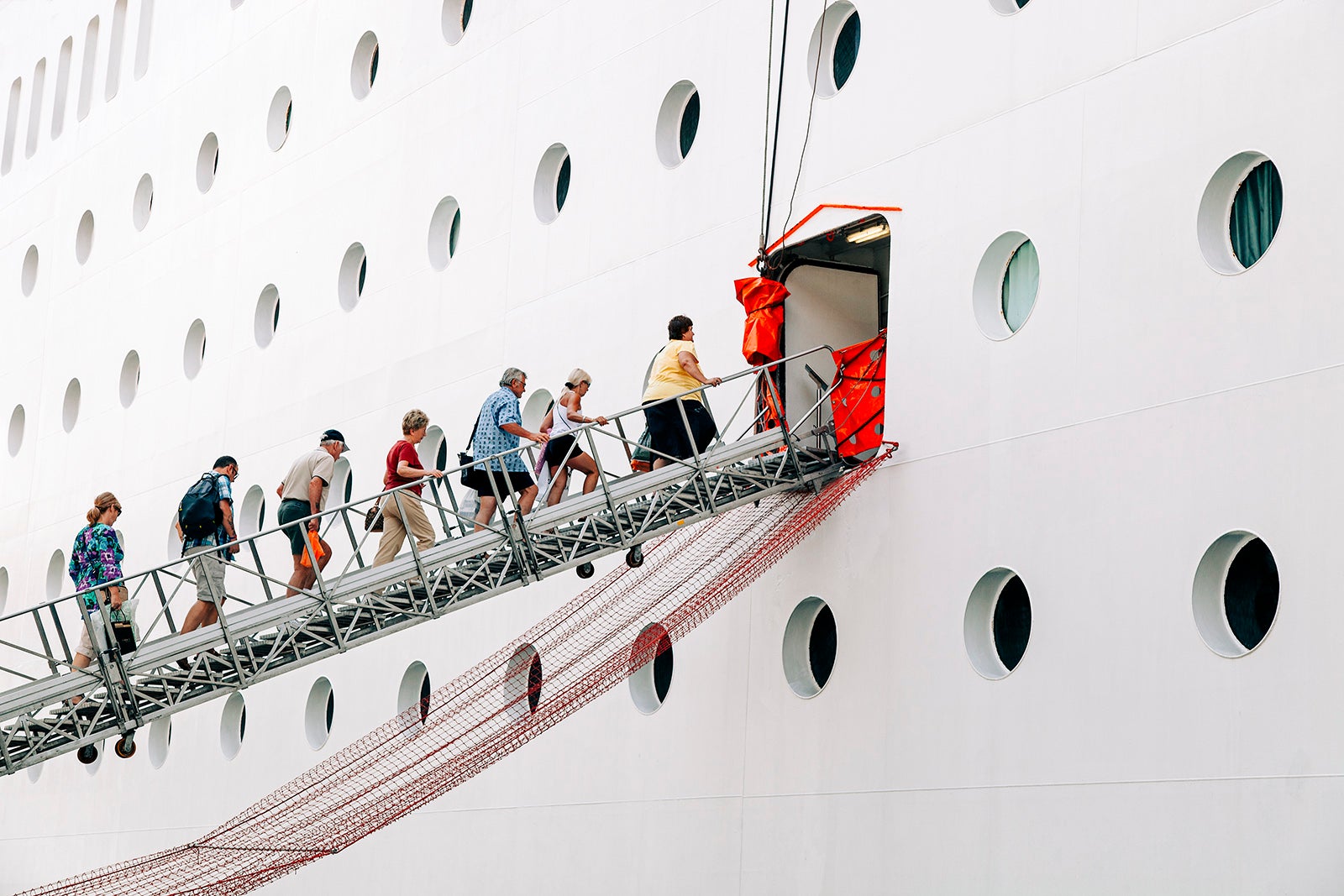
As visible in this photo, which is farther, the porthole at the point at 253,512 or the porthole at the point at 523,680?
the porthole at the point at 253,512

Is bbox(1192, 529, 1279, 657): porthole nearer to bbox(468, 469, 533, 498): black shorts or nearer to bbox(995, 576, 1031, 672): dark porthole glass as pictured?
bbox(995, 576, 1031, 672): dark porthole glass

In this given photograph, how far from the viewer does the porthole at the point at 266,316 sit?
54.0ft

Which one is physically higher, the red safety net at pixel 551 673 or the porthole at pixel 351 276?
the porthole at pixel 351 276

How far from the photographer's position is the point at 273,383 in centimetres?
1608

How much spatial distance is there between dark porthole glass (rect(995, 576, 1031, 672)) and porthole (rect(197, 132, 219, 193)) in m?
11.9

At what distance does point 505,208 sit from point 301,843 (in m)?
5.65

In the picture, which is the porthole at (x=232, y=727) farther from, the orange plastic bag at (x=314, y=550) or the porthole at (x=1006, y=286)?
the porthole at (x=1006, y=286)

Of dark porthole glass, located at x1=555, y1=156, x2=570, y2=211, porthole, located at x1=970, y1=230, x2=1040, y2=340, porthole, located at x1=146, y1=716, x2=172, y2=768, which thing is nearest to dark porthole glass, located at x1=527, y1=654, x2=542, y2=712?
porthole, located at x1=970, y1=230, x2=1040, y2=340

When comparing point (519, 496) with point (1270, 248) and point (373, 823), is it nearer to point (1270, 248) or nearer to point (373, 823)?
point (373, 823)

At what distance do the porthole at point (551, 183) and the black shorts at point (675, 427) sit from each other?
331 centimetres

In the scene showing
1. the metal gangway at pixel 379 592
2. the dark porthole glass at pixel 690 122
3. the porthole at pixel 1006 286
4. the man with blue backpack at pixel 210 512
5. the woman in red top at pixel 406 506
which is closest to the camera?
the metal gangway at pixel 379 592

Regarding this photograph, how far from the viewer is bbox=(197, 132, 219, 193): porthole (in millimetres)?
18125

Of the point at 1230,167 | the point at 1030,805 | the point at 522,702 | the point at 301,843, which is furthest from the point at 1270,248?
the point at 301,843

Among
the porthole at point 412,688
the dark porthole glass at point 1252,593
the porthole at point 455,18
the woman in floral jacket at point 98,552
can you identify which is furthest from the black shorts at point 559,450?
the porthole at point 455,18
